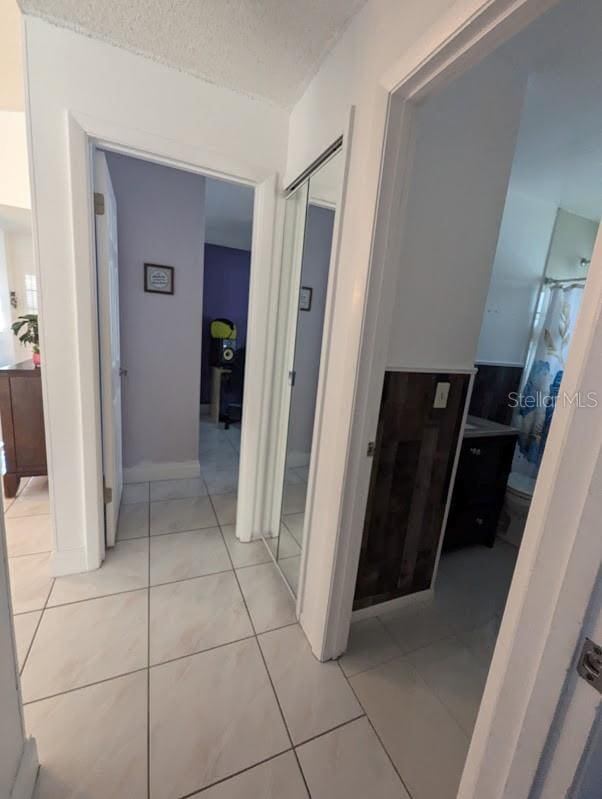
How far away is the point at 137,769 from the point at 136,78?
2535 mm

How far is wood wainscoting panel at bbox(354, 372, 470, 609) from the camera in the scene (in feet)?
4.65

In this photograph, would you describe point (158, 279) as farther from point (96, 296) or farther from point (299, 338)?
point (299, 338)

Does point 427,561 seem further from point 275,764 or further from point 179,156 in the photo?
point 179,156

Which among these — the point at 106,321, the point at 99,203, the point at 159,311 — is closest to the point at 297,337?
the point at 106,321

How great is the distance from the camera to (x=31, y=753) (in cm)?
97

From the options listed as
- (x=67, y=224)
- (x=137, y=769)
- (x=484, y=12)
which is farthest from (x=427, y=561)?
(x=67, y=224)

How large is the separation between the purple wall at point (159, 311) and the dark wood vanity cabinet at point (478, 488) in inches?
80.4

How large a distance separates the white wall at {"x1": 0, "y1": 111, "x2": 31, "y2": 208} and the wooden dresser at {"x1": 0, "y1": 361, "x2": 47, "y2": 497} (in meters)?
1.64

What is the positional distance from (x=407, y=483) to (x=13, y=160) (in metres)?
4.29

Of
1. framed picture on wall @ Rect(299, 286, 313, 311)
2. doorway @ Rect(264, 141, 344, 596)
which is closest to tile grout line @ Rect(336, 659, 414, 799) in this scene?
doorway @ Rect(264, 141, 344, 596)

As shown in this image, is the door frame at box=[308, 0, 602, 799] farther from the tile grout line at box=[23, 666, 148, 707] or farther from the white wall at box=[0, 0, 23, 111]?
the white wall at box=[0, 0, 23, 111]

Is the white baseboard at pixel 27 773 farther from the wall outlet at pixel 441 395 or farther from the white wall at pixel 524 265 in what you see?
the white wall at pixel 524 265

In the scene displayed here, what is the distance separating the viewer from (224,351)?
4.21m

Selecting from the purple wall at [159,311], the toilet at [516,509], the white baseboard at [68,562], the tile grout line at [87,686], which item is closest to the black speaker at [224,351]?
the purple wall at [159,311]
